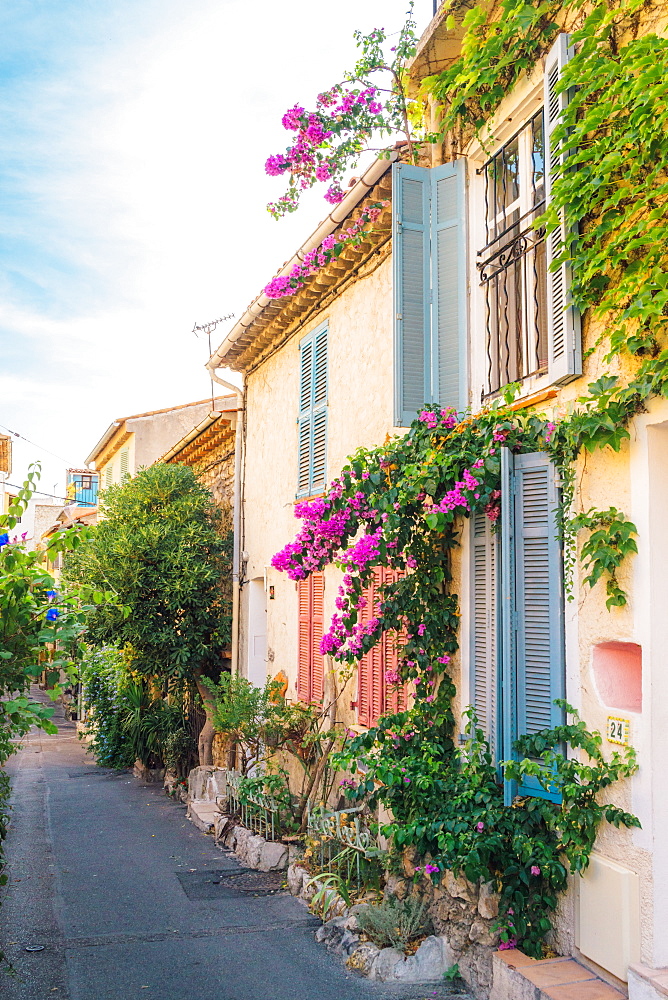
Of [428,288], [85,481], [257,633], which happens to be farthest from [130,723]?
[85,481]

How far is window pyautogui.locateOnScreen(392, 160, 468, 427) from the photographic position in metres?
5.82

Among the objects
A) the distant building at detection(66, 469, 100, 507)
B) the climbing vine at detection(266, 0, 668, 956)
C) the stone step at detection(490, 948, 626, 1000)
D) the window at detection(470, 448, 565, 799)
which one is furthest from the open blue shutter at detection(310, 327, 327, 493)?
the distant building at detection(66, 469, 100, 507)

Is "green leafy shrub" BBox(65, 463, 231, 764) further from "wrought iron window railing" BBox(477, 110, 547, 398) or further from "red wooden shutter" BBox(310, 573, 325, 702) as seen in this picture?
"wrought iron window railing" BBox(477, 110, 547, 398)

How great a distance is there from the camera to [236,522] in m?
11.1

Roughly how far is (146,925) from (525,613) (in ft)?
12.3

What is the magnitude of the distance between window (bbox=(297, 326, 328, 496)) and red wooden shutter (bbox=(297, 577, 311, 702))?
3.28 ft

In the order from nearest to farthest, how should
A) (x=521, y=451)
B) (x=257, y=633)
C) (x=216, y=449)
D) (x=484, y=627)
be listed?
(x=521, y=451) < (x=484, y=627) < (x=257, y=633) < (x=216, y=449)

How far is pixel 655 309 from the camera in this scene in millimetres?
3598

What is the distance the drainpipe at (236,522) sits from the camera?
11.1 metres

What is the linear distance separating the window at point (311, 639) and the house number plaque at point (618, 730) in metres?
4.06

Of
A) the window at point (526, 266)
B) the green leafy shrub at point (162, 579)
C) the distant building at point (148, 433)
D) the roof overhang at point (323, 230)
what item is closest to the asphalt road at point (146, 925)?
the green leafy shrub at point (162, 579)

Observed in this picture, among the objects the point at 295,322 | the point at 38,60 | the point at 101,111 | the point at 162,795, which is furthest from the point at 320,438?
the point at 162,795

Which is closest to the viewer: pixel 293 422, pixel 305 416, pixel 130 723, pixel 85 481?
pixel 305 416

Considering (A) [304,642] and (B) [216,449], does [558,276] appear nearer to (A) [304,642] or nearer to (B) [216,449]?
(A) [304,642]
